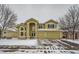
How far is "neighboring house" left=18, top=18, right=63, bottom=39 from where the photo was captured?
400cm

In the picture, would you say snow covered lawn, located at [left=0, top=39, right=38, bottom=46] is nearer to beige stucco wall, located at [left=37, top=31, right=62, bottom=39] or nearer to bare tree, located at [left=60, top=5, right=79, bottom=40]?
beige stucco wall, located at [left=37, top=31, right=62, bottom=39]

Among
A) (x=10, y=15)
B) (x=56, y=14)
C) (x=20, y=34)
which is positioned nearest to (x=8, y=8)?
(x=10, y=15)

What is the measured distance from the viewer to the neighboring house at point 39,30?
3996mm

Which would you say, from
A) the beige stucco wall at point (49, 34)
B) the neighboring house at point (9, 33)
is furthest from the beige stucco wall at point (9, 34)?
the beige stucco wall at point (49, 34)

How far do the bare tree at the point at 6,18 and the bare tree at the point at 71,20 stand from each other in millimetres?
613

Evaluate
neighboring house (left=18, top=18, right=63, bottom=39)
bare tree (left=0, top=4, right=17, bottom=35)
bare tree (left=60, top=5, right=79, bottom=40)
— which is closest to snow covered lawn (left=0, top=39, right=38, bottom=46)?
neighboring house (left=18, top=18, right=63, bottom=39)

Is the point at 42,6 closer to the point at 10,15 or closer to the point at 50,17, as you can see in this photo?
the point at 50,17

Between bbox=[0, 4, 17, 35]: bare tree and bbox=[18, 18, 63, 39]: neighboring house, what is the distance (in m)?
0.12

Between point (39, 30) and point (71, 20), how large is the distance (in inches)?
16.6

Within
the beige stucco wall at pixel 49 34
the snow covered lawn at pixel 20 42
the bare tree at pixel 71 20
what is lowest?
the snow covered lawn at pixel 20 42

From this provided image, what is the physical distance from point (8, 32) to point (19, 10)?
312mm

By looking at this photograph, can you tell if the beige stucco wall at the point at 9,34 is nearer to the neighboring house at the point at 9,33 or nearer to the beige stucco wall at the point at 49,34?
the neighboring house at the point at 9,33

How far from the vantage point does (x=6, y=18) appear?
13.1 feet

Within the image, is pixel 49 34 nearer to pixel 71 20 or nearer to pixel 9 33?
pixel 71 20
